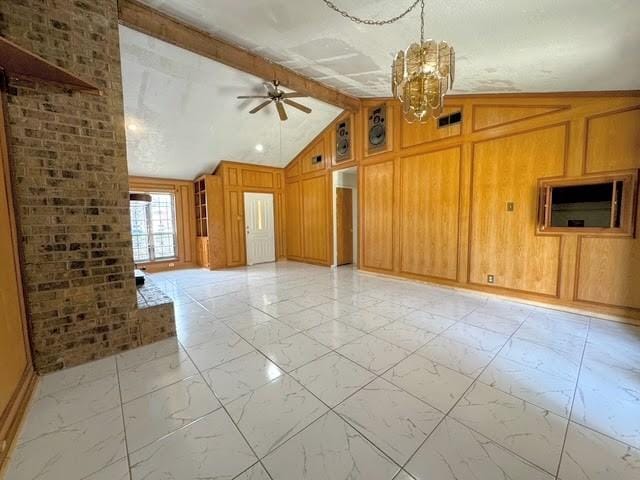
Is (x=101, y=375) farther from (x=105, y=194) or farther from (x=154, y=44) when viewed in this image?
(x=154, y=44)

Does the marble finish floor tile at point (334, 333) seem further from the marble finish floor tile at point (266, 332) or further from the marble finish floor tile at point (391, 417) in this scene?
the marble finish floor tile at point (391, 417)

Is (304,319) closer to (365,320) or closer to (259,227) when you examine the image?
(365,320)

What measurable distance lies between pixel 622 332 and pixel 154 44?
6040 millimetres

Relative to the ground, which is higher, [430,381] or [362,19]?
[362,19]

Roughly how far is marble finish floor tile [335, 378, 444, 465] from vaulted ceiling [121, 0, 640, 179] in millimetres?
2787

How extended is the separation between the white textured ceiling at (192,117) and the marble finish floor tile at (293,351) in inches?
147

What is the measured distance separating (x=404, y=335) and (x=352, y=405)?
1139 mm

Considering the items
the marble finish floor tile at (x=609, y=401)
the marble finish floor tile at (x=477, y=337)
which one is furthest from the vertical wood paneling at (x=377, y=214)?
the marble finish floor tile at (x=609, y=401)

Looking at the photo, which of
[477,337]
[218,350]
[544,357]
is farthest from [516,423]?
[218,350]

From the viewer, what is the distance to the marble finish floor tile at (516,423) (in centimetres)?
129

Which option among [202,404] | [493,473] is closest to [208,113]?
[202,404]

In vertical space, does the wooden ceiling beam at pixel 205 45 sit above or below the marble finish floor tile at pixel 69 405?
above

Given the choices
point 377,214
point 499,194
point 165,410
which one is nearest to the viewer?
point 165,410

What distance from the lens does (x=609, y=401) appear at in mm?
1647
